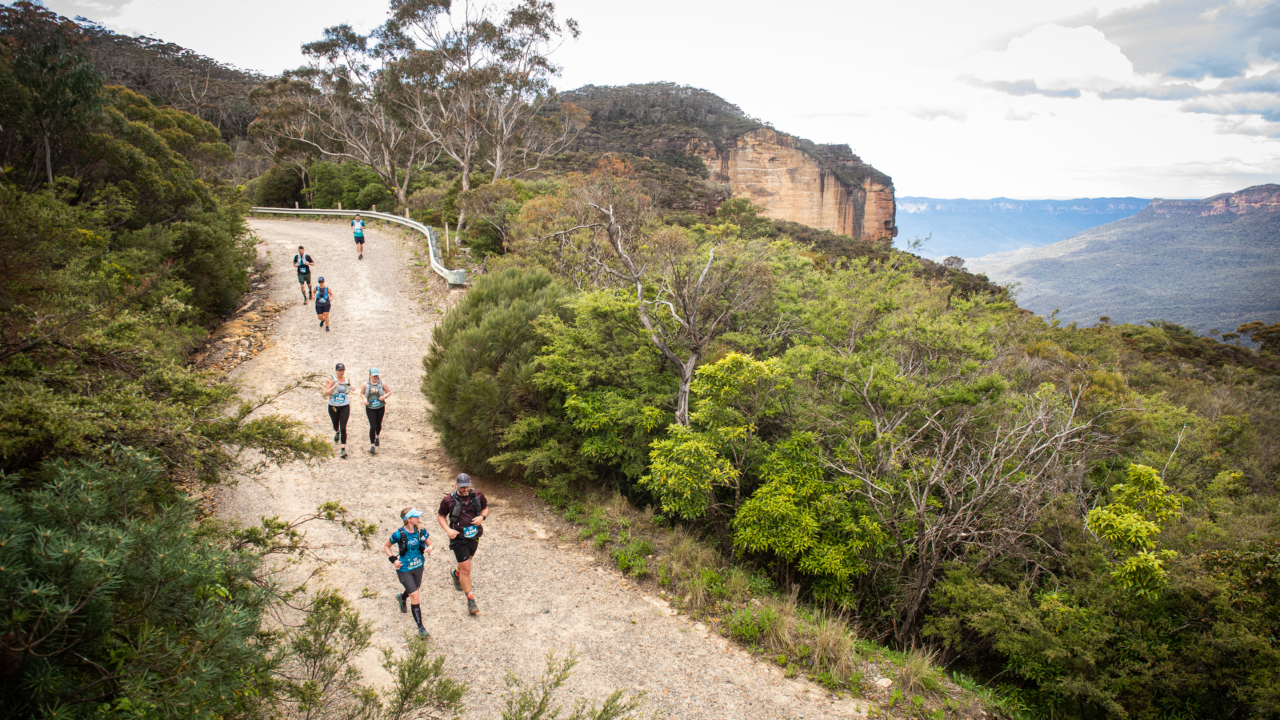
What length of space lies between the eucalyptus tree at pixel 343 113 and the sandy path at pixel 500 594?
23.4 metres

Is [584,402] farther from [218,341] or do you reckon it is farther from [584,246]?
[218,341]

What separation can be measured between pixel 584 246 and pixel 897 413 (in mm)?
8987

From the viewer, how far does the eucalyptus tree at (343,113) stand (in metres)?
30.5

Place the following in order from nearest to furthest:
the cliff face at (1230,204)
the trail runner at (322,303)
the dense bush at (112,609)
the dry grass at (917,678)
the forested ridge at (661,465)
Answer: the dense bush at (112,609), the forested ridge at (661,465), the dry grass at (917,678), the trail runner at (322,303), the cliff face at (1230,204)

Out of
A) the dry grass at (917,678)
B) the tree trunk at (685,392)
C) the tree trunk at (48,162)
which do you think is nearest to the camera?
the dry grass at (917,678)

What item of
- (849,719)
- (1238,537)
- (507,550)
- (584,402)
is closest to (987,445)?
(1238,537)

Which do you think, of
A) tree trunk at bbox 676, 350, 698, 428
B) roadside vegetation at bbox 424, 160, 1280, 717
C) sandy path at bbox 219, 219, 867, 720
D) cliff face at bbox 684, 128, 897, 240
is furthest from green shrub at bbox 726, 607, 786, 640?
cliff face at bbox 684, 128, 897, 240

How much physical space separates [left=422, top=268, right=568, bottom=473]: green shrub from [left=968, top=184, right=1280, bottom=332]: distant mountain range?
79.2m

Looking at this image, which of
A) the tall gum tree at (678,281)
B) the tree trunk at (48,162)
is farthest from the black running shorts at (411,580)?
the tree trunk at (48,162)

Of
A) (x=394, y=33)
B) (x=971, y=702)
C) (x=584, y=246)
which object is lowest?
(x=971, y=702)

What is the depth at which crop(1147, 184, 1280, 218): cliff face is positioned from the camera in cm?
11088

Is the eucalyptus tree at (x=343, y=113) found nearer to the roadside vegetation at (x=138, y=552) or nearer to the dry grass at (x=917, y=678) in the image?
the roadside vegetation at (x=138, y=552)

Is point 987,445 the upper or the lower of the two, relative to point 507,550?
upper

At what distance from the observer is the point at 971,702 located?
5840 mm
